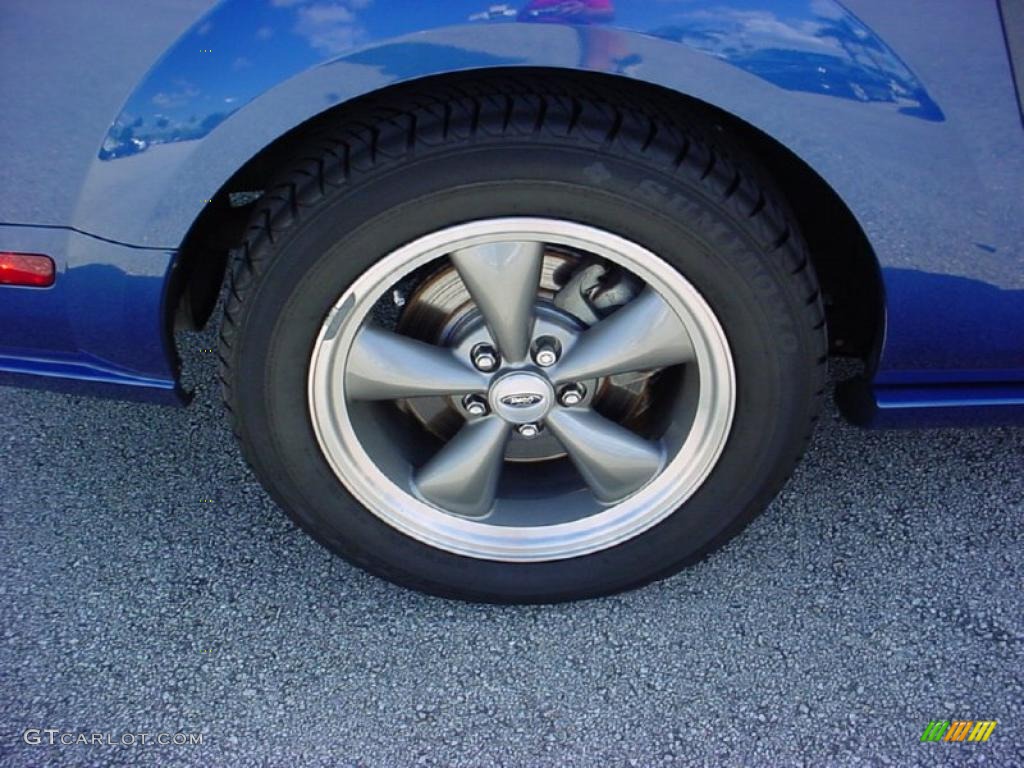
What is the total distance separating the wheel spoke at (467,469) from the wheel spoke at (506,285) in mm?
167

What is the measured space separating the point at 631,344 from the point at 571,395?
6.6 inches

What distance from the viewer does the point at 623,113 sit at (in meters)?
1.63

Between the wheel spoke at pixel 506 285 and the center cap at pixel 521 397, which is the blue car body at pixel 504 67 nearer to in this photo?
the wheel spoke at pixel 506 285

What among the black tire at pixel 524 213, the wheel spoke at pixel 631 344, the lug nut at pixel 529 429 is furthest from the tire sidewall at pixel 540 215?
the lug nut at pixel 529 429

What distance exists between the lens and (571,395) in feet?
6.40

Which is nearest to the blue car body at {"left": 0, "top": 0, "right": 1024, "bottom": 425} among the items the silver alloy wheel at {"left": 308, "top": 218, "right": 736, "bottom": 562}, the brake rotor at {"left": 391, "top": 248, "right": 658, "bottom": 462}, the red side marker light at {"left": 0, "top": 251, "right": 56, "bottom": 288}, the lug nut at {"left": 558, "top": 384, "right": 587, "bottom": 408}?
the red side marker light at {"left": 0, "top": 251, "right": 56, "bottom": 288}

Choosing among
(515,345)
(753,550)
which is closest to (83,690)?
(515,345)

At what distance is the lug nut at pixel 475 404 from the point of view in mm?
1968

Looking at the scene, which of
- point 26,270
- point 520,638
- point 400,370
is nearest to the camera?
point 26,270

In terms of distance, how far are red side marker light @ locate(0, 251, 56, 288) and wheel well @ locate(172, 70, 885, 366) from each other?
0.20 metres

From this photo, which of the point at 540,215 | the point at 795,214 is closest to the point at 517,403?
the point at 540,215

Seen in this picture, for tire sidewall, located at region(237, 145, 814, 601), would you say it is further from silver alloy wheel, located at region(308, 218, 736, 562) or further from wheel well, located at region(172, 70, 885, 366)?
wheel well, located at region(172, 70, 885, 366)

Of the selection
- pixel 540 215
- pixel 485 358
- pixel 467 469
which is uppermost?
pixel 540 215

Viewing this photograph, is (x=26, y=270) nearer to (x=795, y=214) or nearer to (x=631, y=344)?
(x=631, y=344)
